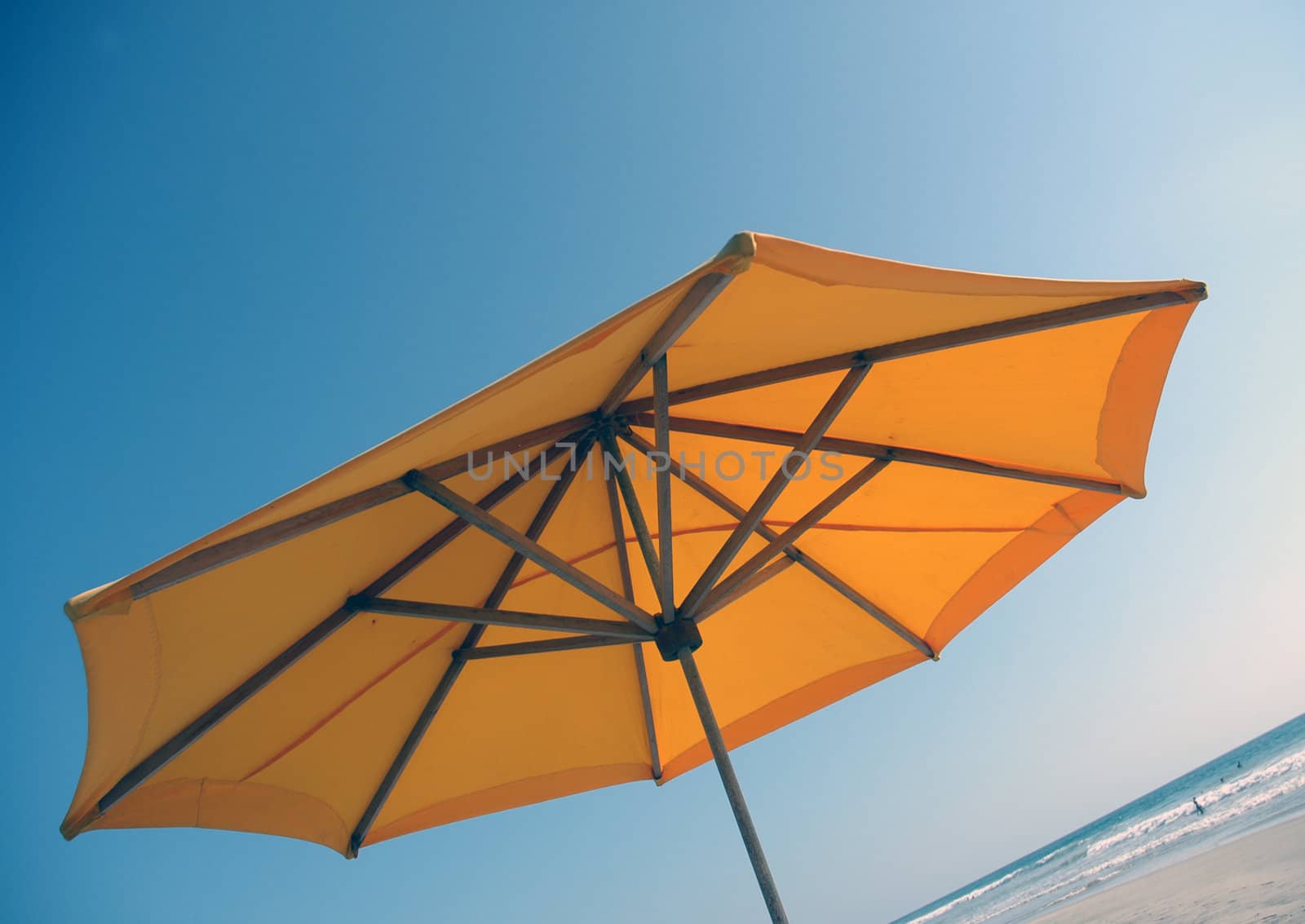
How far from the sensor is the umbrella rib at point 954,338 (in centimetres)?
283

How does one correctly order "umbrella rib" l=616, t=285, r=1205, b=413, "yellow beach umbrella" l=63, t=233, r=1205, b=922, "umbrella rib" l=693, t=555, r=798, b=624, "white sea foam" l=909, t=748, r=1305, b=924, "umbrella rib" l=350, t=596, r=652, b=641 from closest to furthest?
1. "yellow beach umbrella" l=63, t=233, r=1205, b=922
2. "umbrella rib" l=616, t=285, r=1205, b=413
3. "umbrella rib" l=350, t=596, r=652, b=641
4. "umbrella rib" l=693, t=555, r=798, b=624
5. "white sea foam" l=909, t=748, r=1305, b=924

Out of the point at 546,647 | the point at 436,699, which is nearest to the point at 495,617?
the point at 546,647

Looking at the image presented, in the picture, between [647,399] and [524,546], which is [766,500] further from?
[524,546]

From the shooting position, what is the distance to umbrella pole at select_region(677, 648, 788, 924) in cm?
267

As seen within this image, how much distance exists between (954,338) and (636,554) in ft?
7.15

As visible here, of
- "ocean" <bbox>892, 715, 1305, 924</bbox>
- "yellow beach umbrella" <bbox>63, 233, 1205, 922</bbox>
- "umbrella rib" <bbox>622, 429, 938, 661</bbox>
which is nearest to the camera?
"yellow beach umbrella" <bbox>63, 233, 1205, 922</bbox>

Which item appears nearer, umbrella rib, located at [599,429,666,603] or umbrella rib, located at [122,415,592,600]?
umbrella rib, located at [122,415,592,600]

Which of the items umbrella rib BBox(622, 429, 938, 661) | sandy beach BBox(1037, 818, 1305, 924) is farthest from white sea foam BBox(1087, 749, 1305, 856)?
umbrella rib BBox(622, 429, 938, 661)

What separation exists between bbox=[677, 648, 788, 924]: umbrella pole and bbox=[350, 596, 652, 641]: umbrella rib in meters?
0.31

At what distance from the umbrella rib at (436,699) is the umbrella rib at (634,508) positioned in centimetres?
36

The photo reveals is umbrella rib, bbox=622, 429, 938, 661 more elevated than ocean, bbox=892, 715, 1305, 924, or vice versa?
umbrella rib, bbox=622, 429, 938, 661

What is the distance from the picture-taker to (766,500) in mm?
3137

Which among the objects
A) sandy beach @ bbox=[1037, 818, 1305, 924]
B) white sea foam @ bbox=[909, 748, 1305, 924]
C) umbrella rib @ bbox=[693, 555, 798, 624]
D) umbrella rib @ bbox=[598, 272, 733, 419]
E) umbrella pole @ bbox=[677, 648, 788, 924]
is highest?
umbrella rib @ bbox=[598, 272, 733, 419]

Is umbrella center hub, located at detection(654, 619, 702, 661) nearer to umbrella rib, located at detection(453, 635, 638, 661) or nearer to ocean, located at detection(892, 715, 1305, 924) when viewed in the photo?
umbrella rib, located at detection(453, 635, 638, 661)
